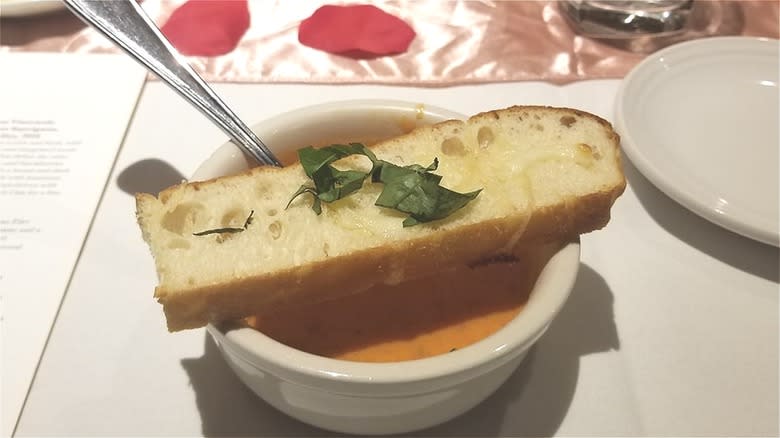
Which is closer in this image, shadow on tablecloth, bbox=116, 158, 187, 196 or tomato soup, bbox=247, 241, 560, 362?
tomato soup, bbox=247, 241, 560, 362

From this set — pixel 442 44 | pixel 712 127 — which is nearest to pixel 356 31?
pixel 442 44

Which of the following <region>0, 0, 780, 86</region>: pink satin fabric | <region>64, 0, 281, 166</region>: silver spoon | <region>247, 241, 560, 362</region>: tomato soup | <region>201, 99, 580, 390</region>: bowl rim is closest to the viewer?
<region>201, 99, 580, 390</region>: bowl rim

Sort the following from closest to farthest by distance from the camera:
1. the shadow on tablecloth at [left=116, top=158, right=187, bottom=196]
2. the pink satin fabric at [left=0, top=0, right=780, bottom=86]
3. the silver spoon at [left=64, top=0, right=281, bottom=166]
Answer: the silver spoon at [left=64, top=0, right=281, bottom=166], the shadow on tablecloth at [left=116, top=158, right=187, bottom=196], the pink satin fabric at [left=0, top=0, right=780, bottom=86]

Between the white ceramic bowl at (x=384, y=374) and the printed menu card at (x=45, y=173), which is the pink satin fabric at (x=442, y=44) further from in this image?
the white ceramic bowl at (x=384, y=374)

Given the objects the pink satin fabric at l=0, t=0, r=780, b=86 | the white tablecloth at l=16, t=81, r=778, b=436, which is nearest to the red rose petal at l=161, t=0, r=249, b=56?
the pink satin fabric at l=0, t=0, r=780, b=86

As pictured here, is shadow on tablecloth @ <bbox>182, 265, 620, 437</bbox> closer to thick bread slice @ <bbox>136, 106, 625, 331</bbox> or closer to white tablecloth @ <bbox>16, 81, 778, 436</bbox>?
white tablecloth @ <bbox>16, 81, 778, 436</bbox>
